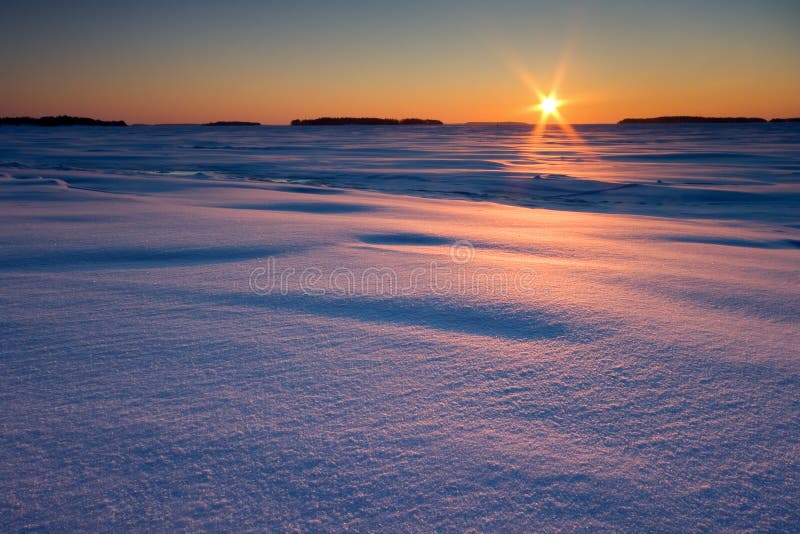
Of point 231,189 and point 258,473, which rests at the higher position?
point 231,189

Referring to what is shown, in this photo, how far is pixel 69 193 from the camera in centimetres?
360

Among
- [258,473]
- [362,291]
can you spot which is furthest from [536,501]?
[362,291]

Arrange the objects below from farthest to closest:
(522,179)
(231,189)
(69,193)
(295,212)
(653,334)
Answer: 1. (522,179)
2. (231,189)
3. (69,193)
4. (295,212)
5. (653,334)

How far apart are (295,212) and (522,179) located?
478 centimetres

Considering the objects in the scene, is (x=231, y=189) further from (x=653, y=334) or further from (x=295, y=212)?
(x=653, y=334)

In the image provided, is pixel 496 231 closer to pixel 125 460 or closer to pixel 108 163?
pixel 125 460

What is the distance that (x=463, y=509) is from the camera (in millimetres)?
629

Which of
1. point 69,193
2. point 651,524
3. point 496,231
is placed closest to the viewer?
point 651,524

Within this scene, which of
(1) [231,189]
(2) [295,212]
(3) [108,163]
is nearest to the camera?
(2) [295,212]

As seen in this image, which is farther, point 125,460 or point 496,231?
point 496,231

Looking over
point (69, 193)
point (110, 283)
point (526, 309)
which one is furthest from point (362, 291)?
point (69, 193)

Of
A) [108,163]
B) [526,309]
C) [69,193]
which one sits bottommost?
[526,309]

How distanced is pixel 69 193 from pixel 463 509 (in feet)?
13.4

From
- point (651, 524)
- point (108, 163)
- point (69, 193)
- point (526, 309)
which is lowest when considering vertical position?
point (651, 524)
